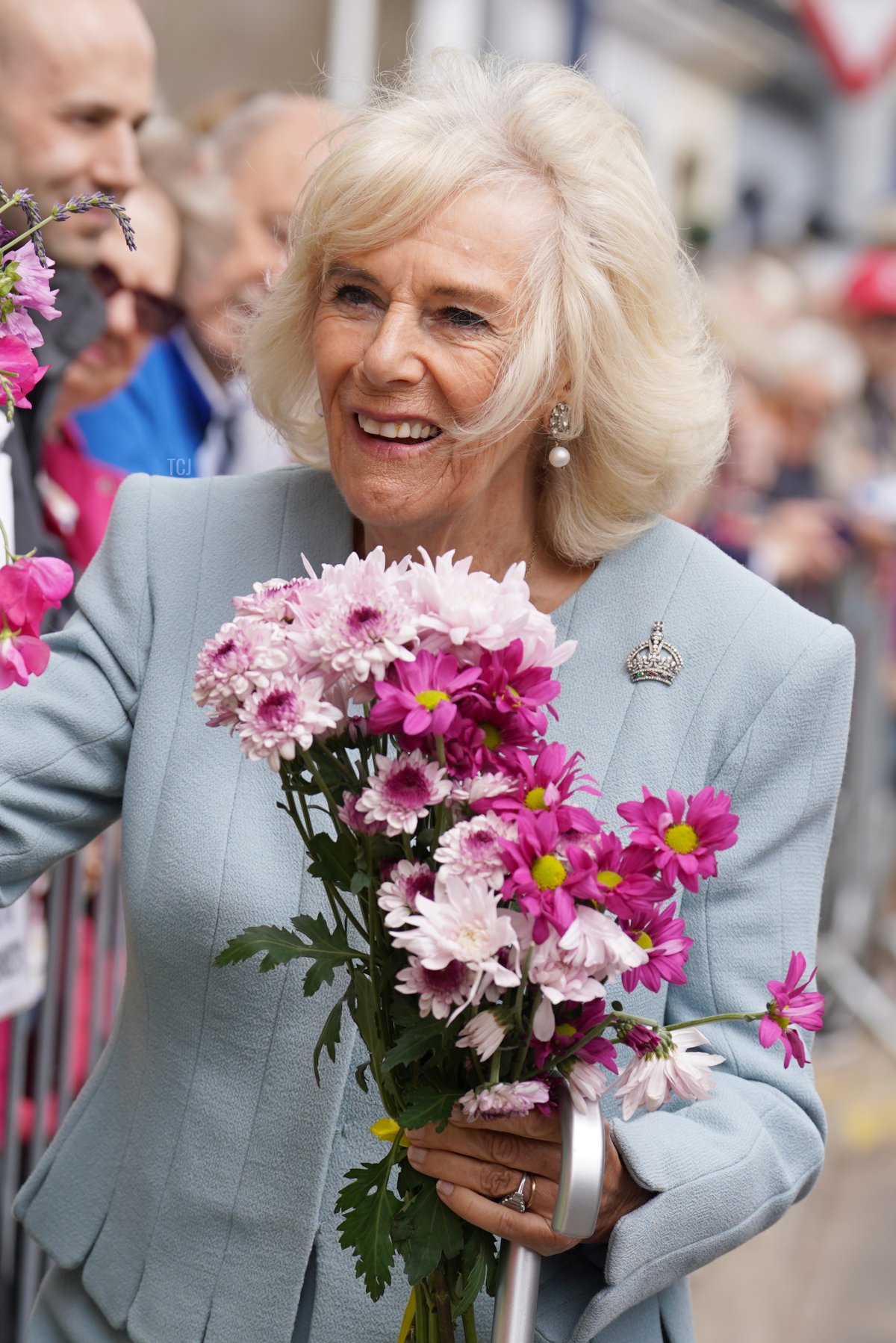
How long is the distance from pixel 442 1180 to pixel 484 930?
1.05ft

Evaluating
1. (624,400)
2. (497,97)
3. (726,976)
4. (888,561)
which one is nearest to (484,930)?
(726,976)

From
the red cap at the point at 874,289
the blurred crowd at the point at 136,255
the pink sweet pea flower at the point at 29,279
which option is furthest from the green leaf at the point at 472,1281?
the red cap at the point at 874,289

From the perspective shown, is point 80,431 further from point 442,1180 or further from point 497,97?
point 442,1180

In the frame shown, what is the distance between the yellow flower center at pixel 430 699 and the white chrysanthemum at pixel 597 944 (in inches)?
7.2

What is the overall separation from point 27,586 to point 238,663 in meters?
0.18

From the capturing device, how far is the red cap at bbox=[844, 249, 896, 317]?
7621 millimetres

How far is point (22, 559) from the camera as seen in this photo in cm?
122

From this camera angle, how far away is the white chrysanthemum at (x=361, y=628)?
1.17m

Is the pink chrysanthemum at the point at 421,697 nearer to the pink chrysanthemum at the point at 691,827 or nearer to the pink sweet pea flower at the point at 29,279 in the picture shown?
the pink chrysanthemum at the point at 691,827

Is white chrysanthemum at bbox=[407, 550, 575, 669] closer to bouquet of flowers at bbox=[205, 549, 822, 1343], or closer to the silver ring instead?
bouquet of flowers at bbox=[205, 549, 822, 1343]

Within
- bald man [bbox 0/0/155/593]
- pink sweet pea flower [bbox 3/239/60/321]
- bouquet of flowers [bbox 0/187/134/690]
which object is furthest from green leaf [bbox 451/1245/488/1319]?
bald man [bbox 0/0/155/593]

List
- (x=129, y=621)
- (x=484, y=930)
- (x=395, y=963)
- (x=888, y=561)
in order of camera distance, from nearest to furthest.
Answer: (x=484, y=930) < (x=395, y=963) < (x=129, y=621) < (x=888, y=561)

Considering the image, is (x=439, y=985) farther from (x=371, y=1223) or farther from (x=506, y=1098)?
(x=371, y=1223)

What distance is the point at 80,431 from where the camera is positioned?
314 centimetres
